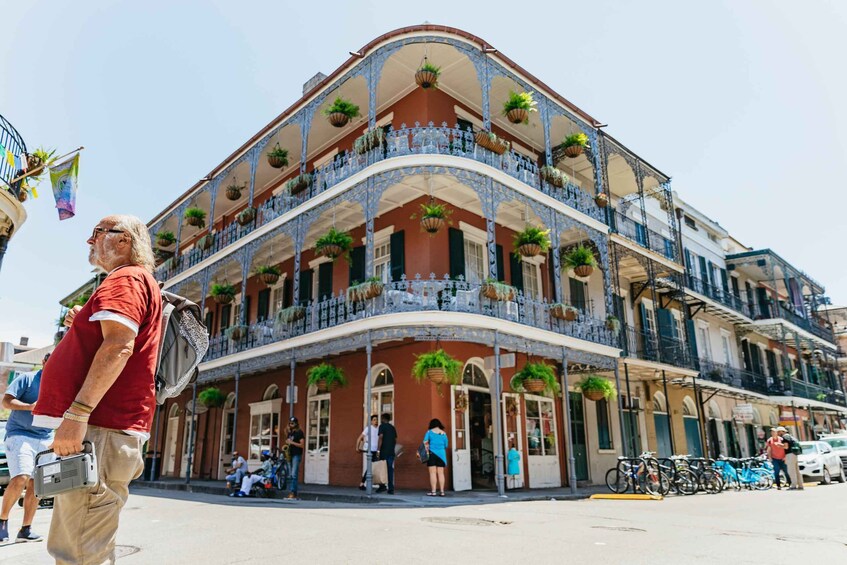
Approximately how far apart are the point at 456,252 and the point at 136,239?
1092cm

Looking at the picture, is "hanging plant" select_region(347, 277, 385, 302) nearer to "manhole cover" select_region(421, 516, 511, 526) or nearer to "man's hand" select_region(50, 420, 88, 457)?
"manhole cover" select_region(421, 516, 511, 526)

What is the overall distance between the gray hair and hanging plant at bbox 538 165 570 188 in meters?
12.6

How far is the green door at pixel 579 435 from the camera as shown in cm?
1548

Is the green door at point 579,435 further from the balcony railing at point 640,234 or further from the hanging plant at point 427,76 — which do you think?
the hanging plant at point 427,76

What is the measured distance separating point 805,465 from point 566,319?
10903mm

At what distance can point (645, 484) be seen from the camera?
1195cm

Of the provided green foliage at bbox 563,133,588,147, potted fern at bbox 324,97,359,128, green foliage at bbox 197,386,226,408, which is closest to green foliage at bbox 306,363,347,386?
green foliage at bbox 197,386,226,408

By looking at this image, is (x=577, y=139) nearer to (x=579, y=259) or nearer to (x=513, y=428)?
(x=579, y=259)

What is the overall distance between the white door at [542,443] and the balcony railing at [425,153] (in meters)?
5.25

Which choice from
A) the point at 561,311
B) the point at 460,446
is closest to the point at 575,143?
the point at 561,311

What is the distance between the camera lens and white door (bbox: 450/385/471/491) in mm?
12255

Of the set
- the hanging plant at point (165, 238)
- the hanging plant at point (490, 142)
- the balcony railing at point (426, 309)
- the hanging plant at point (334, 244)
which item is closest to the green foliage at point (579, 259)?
the balcony railing at point (426, 309)

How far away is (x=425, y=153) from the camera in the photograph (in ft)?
40.8

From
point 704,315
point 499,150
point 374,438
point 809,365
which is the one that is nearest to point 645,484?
point 374,438
